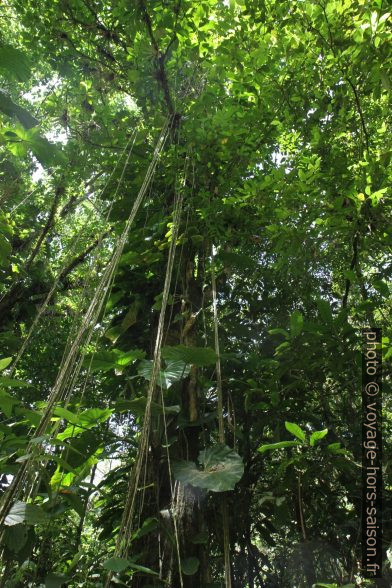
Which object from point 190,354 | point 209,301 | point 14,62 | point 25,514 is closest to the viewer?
point 25,514

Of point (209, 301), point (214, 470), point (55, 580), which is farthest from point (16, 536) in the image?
point (209, 301)

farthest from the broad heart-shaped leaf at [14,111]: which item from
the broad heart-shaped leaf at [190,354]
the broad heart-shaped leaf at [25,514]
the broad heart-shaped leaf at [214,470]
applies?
the broad heart-shaped leaf at [214,470]

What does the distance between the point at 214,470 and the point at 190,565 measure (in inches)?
9.8

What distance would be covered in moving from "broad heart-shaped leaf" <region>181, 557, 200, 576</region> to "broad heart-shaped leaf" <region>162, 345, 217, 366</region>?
0.49 metres

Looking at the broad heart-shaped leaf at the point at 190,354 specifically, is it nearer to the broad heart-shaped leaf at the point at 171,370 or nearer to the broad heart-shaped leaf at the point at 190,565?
the broad heart-shaped leaf at the point at 171,370

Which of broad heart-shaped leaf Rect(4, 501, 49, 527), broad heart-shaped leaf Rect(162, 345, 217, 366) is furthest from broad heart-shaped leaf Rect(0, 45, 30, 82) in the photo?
broad heart-shaped leaf Rect(4, 501, 49, 527)

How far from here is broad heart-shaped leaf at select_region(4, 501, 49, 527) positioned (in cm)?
74

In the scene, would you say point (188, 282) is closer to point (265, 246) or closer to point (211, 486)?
point (265, 246)

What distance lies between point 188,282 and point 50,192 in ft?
7.89

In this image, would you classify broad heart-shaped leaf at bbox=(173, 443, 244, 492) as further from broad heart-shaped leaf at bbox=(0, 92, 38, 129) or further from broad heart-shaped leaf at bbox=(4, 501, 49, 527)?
broad heart-shaped leaf at bbox=(0, 92, 38, 129)

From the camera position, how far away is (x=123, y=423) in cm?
263

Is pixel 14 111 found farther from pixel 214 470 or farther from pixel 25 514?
pixel 214 470

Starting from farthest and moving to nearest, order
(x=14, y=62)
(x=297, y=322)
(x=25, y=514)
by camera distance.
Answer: (x=297, y=322), (x=14, y=62), (x=25, y=514)

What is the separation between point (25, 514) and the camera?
2.48ft
